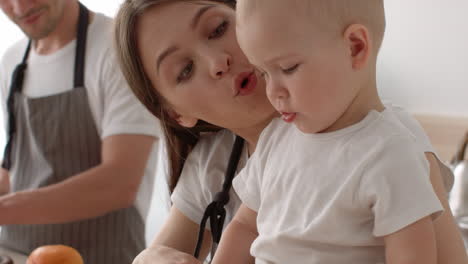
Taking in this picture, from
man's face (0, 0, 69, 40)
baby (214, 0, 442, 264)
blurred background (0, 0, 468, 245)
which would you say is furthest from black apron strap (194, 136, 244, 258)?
blurred background (0, 0, 468, 245)

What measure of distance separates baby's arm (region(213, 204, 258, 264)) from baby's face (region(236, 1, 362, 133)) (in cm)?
20

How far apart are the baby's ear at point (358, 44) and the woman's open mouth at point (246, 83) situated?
24cm

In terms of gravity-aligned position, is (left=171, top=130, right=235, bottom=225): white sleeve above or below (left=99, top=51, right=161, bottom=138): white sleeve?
above

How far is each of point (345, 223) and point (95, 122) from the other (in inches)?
42.4

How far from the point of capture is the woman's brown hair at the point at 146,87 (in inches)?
36.5

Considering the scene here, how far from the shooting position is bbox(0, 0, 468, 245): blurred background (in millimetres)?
2029

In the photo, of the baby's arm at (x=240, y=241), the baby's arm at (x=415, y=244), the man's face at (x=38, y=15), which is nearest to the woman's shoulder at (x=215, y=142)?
the baby's arm at (x=240, y=241)

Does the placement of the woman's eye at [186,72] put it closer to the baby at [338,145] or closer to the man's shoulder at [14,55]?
the baby at [338,145]

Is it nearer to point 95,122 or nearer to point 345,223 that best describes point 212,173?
point 345,223

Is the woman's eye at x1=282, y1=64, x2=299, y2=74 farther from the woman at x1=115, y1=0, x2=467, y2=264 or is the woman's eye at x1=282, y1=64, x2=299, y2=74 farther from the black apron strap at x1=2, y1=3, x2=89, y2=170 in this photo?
the black apron strap at x1=2, y1=3, x2=89, y2=170

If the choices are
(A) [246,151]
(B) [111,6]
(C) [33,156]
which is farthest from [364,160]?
(B) [111,6]

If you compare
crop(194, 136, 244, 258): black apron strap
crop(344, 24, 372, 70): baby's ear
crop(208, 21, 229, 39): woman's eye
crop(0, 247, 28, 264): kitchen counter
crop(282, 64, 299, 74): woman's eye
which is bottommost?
crop(0, 247, 28, 264): kitchen counter

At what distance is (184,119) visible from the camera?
0.97 m

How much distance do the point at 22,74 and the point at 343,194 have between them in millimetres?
1291
